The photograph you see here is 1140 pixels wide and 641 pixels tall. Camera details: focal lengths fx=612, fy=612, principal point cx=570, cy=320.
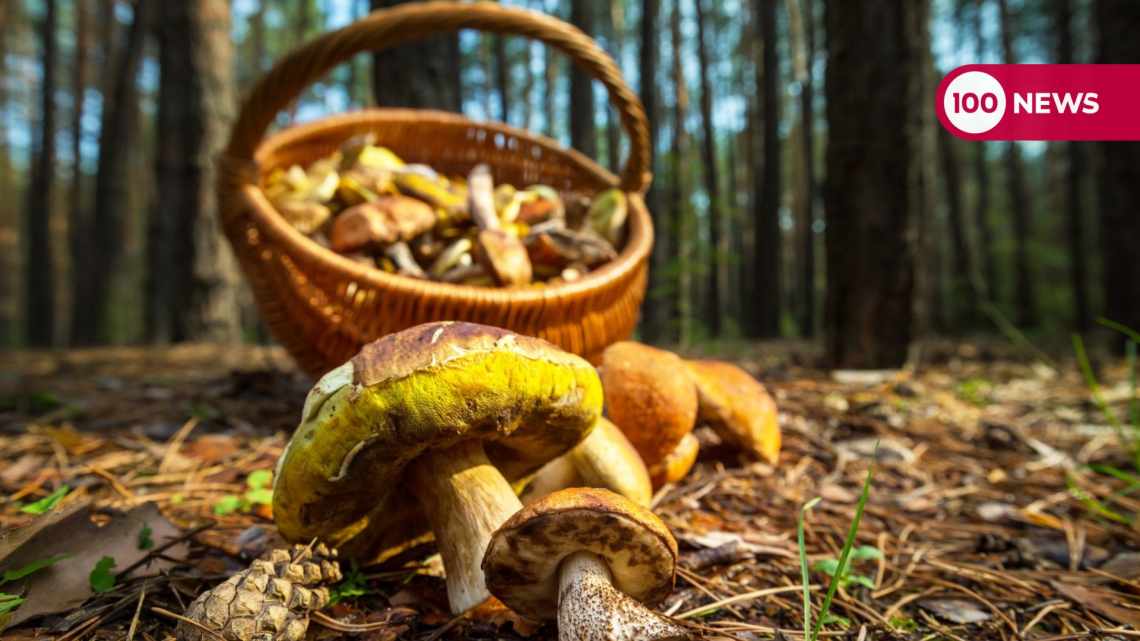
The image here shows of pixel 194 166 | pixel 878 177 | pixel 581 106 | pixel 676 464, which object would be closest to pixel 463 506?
pixel 676 464

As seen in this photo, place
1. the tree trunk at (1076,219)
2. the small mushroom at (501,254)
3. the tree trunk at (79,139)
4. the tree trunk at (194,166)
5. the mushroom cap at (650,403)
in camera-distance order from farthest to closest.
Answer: the tree trunk at (79,139), the tree trunk at (1076,219), the tree trunk at (194,166), the small mushroom at (501,254), the mushroom cap at (650,403)

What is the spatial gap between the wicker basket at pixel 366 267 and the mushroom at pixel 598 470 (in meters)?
0.45

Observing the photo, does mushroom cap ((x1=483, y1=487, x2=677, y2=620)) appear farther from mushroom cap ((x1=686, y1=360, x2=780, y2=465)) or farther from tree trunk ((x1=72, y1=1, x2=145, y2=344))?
tree trunk ((x1=72, y1=1, x2=145, y2=344))

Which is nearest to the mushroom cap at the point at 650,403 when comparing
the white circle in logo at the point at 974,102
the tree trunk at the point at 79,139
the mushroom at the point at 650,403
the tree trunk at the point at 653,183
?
the mushroom at the point at 650,403

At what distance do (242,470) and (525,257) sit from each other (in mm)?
1029

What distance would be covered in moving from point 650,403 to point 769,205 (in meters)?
10.4

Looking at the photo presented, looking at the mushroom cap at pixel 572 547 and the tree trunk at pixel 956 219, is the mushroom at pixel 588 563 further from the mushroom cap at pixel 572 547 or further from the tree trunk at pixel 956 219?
the tree trunk at pixel 956 219

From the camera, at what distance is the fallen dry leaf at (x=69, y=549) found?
1.04 metres

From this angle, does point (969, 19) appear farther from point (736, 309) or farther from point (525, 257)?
point (525, 257)

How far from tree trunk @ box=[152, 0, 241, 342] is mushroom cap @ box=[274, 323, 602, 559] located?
4.61 m

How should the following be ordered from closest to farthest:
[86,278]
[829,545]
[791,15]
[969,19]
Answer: [829,545] < [86,278] < [791,15] < [969,19]

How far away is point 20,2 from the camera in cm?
1733

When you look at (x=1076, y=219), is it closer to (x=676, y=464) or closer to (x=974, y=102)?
(x=974, y=102)

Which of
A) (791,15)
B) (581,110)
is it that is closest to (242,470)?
(581,110)
